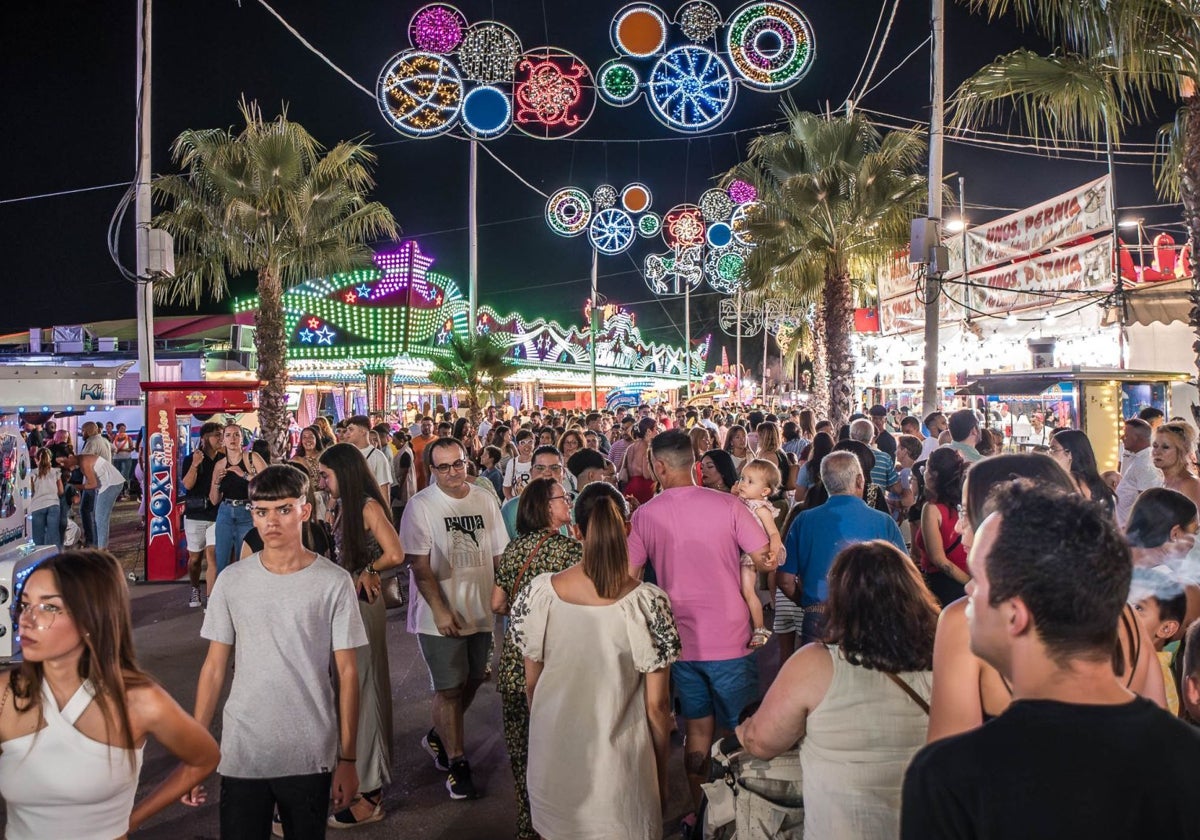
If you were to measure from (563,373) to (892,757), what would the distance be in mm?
34037

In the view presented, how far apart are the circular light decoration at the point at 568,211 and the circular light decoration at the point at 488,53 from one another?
6610mm

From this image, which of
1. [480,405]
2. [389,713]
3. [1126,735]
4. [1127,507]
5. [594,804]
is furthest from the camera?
[480,405]

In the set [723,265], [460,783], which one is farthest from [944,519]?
[723,265]

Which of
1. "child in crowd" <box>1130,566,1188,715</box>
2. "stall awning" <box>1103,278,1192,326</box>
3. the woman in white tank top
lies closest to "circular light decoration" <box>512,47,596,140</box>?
"stall awning" <box>1103,278,1192,326</box>

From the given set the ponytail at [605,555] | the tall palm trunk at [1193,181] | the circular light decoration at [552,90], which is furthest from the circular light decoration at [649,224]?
the ponytail at [605,555]

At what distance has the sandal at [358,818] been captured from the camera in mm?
4855

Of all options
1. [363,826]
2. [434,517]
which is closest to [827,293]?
[434,517]

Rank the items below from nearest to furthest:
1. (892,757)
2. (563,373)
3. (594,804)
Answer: (892,757), (594,804), (563,373)

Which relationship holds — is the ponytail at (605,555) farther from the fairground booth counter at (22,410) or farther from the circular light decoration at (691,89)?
the circular light decoration at (691,89)

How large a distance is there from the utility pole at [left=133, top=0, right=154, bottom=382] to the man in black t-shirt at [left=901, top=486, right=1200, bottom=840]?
42.4ft

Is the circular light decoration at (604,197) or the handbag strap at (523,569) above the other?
the circular light decoration at (604,197)

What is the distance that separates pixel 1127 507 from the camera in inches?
294

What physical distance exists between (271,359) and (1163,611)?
49.9 ft

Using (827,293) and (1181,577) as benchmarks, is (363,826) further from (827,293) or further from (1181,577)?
(827,293)
